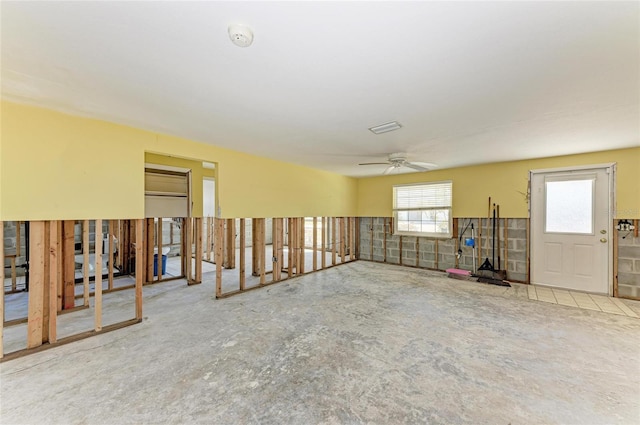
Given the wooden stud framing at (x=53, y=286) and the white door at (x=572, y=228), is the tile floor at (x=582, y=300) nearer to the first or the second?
the white door at (x=572, y=228)

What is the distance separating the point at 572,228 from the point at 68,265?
27.3ft

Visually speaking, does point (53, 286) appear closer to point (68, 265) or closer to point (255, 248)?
point (68, 265)

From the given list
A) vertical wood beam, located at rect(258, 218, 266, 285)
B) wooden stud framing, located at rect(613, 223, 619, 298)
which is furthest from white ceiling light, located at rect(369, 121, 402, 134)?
wooden stud framing, located at rect(613, 223, 619, 298)

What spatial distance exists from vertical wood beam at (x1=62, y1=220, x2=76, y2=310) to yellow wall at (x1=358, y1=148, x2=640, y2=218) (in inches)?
255

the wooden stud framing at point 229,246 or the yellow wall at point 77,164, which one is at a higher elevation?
the yellow wall at point 77,164

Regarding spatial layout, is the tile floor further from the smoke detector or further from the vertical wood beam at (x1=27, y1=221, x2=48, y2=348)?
the vertical wood beam at (x1=27, y1=221, x2=48, y2=348)

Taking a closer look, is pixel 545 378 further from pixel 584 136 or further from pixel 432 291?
pixel 584 136

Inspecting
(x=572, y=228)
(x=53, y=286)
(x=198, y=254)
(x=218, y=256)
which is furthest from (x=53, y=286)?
(x=572, y=228)

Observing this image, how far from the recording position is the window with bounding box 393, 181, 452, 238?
19.8 feet

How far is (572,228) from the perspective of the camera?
14.9ft

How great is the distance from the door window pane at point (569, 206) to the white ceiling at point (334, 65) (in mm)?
1685

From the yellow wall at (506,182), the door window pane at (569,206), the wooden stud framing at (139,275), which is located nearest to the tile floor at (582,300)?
the door window pane at (569,206)

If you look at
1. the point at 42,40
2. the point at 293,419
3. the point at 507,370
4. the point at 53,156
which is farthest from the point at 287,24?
the point at 507,370

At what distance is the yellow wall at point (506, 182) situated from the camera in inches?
160
